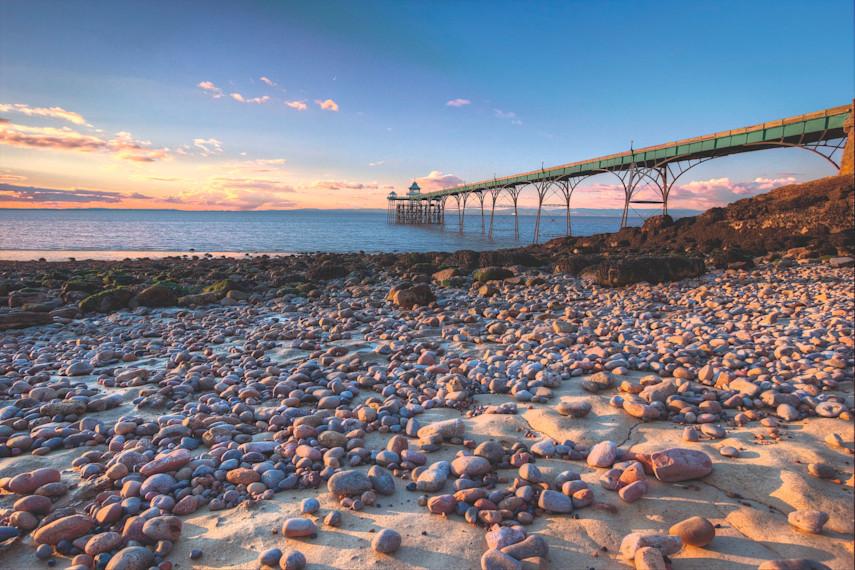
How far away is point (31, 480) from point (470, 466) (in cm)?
308

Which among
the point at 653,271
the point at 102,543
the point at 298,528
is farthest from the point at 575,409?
the point at 653,271

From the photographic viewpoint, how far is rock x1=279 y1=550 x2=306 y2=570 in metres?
2.11

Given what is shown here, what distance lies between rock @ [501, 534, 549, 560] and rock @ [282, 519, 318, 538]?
1.09 metres

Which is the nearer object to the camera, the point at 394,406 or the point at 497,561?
the point at 497,561

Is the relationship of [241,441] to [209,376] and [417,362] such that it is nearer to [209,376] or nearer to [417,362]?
[209,376]

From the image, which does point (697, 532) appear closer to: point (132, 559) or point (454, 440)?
point (454, 440)

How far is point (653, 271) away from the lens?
9781 millimetres

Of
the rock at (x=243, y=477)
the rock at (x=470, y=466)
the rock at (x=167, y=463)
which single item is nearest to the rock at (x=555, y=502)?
the rock at (x=470, y=466)

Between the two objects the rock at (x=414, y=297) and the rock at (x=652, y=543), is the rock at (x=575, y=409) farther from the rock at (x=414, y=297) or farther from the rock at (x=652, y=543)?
the rock at (x=414, y=297)

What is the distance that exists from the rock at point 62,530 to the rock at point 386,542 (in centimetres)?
175

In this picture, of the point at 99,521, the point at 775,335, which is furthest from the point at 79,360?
the point at 775,335

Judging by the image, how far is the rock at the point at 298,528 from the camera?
2.37 meters

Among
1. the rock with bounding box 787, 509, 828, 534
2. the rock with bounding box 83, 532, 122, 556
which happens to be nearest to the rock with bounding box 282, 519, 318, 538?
the rock with bounding box 83, 532, 122, 556

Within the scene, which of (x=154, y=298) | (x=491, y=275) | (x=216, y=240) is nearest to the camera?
(x=154, y=298)
